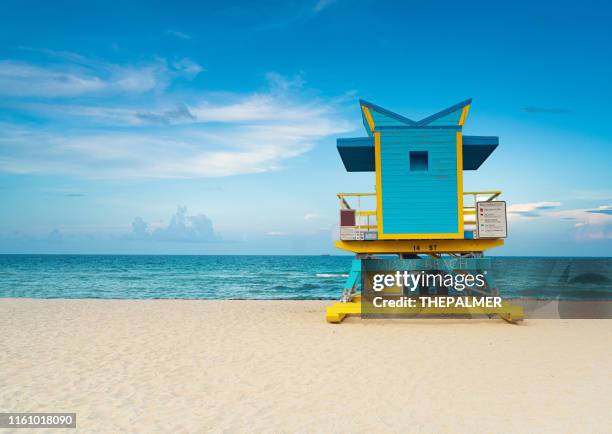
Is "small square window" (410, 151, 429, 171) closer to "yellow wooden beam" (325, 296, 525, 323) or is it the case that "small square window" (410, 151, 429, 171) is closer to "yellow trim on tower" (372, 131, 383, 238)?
"yellow trim on tower" (372, 131, 383, 238)

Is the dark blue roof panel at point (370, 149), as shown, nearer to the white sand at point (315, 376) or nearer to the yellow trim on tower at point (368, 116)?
the yellow trim on tower at point (368, 116)

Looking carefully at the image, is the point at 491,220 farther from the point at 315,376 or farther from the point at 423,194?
the point at 315,376

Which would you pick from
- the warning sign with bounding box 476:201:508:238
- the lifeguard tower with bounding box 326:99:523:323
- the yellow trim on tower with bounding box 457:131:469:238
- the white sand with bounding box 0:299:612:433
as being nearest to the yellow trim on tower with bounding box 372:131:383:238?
the lifeguard tower with bounding box 326:99:523:323

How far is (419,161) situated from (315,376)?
7.51 m

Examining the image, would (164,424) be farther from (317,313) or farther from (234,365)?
(317,313)

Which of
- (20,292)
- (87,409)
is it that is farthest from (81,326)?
(20,292)

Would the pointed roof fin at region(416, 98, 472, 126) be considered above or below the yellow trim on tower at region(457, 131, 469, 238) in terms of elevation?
above

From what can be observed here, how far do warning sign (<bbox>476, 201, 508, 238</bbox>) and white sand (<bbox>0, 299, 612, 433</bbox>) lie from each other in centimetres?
248

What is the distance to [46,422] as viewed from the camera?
599cm

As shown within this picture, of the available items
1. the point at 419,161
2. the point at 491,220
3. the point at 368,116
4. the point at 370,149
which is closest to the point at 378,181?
the point at 370,149

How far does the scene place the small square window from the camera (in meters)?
13.5

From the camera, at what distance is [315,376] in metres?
8.03

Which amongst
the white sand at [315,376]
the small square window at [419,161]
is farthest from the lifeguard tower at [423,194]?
the white sand at [315,376]

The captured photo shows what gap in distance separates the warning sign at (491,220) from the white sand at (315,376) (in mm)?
2483
